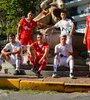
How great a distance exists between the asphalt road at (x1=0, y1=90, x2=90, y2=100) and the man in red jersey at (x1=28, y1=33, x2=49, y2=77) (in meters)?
1.95

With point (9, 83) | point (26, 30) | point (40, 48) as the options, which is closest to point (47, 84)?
point (9, 83)

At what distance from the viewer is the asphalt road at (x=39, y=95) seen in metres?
10.2

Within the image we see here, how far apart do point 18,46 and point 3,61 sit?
0.82 m

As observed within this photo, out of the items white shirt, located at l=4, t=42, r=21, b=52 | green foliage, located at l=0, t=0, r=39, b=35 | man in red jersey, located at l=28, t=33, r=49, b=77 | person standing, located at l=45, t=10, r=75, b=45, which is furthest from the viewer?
green foliage, located at l=0, t=0, r=39, b=35

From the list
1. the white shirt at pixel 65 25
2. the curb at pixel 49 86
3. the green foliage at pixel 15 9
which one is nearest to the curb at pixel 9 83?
the curb at pixel 49 86

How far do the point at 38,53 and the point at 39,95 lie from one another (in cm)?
296

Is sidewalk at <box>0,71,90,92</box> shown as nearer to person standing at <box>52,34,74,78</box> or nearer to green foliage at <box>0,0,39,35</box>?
person standing at <box>52,34,74,78</box>

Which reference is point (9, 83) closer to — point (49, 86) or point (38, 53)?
point (49, 86)

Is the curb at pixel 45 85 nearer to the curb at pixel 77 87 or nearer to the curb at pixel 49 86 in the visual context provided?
the curb at pixel 49 86

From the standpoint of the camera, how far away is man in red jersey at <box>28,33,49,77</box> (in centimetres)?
1299

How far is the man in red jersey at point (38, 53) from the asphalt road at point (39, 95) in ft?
6.38

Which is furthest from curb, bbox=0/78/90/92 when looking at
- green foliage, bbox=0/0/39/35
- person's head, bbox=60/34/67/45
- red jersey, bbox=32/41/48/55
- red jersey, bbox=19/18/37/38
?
green foliage, bbox=0/0/39/35

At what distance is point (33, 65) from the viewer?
1334cm

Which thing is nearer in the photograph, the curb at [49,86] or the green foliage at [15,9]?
the curb at [49,86]
